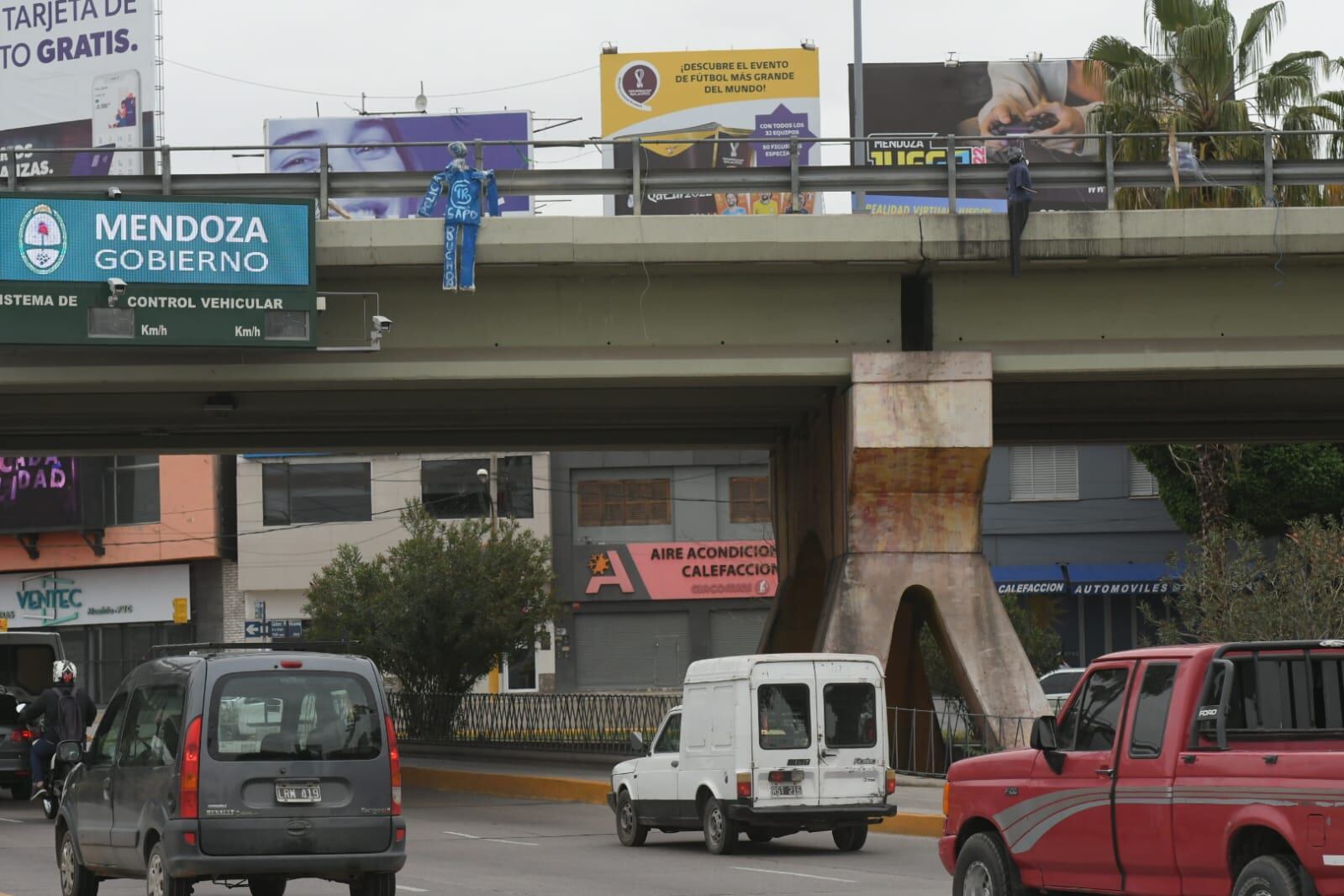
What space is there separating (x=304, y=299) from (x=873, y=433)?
7.12 m

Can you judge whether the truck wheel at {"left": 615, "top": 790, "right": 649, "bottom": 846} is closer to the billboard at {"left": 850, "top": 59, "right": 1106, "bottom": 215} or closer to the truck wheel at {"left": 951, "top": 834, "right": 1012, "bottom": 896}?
the truck wheel at {"left": 951, "top": 834, "right": 1012, "bottom": 896}

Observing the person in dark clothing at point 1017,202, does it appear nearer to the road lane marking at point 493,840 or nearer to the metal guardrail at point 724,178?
the metal guardrail at point 724,178

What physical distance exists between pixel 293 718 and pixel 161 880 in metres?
1.29

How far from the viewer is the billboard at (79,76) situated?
55.8 meters

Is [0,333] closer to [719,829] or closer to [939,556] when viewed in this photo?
[719,829]

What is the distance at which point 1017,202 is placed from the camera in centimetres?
2186

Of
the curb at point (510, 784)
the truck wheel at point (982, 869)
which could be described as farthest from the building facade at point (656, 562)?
the truck wheel at point (982, 869)

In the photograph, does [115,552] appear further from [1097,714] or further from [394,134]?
[1097,714]

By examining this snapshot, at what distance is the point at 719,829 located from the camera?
1838cm

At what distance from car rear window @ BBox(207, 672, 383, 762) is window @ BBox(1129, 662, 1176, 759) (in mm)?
4929

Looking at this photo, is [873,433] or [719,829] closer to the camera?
[719,829]

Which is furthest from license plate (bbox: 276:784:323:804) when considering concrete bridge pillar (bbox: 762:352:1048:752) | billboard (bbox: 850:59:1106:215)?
billboard (bbox: 850:59:1106:215)

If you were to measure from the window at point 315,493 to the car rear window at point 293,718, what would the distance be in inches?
1912

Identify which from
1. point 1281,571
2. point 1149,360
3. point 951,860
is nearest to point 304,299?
point 1149,360
